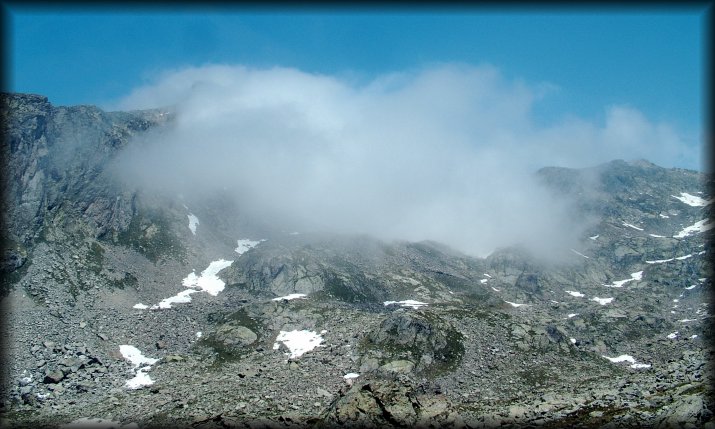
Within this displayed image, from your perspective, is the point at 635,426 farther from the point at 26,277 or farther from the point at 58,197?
the point at 58,197

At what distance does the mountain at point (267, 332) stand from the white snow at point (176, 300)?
0.99 meters

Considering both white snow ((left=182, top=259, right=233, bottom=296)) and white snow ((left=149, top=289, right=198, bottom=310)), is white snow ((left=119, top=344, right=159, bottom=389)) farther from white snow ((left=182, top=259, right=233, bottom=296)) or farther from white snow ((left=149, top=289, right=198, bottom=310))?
white snow ((left=182, top=259, right=233, bottom=296))

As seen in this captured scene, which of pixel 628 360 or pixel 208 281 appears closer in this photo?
pixel 628 360

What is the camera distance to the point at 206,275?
170125mm

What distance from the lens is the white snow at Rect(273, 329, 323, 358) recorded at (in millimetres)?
115431

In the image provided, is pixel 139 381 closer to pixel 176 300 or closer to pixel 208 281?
pixel 176 300

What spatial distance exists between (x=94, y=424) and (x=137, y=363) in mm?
31056

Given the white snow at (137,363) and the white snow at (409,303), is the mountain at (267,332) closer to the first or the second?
the white snow at (137,363)

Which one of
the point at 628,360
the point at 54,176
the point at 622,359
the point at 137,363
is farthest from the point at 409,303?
the point at 54,176

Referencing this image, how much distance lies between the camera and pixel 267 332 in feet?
412

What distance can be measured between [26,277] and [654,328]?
17923 centimetres

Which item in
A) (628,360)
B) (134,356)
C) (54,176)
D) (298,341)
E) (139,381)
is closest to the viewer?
(139,381)

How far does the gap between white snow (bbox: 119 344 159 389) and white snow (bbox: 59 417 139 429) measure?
17.6 meters

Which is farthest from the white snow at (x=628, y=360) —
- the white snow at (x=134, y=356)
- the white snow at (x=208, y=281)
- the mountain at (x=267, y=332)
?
the white snow at (x=208, y=281)
